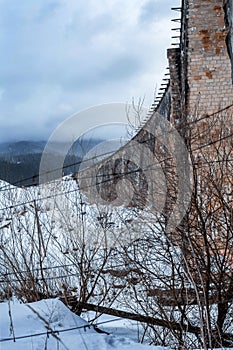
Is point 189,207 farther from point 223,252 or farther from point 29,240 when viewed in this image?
point 29,240

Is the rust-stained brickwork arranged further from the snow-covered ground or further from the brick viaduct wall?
the snow-covered ground

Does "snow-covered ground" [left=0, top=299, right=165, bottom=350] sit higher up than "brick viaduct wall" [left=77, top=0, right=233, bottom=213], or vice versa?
"brick viaduct wall" [left=77, top=0, right=233, bottom=213]

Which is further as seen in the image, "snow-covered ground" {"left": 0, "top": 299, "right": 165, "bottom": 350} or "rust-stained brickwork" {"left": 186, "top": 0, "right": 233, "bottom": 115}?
"rust-stained brickwork" {"left": 186, "top": 0, "right": 233, "bottom": 115}

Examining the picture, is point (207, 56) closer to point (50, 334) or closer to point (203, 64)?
point (203, 64)

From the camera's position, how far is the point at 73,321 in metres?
4.43

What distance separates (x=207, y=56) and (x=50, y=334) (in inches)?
222

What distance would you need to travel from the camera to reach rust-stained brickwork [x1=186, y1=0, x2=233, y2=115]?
312 inches

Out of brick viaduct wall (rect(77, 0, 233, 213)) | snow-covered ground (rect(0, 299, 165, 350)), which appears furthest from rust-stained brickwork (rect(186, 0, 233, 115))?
snow-covered ground (rect(0, 299, 165, 350))

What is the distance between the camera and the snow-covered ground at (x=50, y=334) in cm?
360

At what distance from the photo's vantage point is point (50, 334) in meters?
3.74

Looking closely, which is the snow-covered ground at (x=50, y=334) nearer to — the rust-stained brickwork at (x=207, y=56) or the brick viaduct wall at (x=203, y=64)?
the brick viaduct wall at (x=203, y=64)

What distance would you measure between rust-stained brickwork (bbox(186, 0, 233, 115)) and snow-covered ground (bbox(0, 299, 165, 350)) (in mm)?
4563

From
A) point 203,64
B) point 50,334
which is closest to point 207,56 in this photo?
point 203,64

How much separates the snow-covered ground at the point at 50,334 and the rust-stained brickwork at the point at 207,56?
15.0 ft
